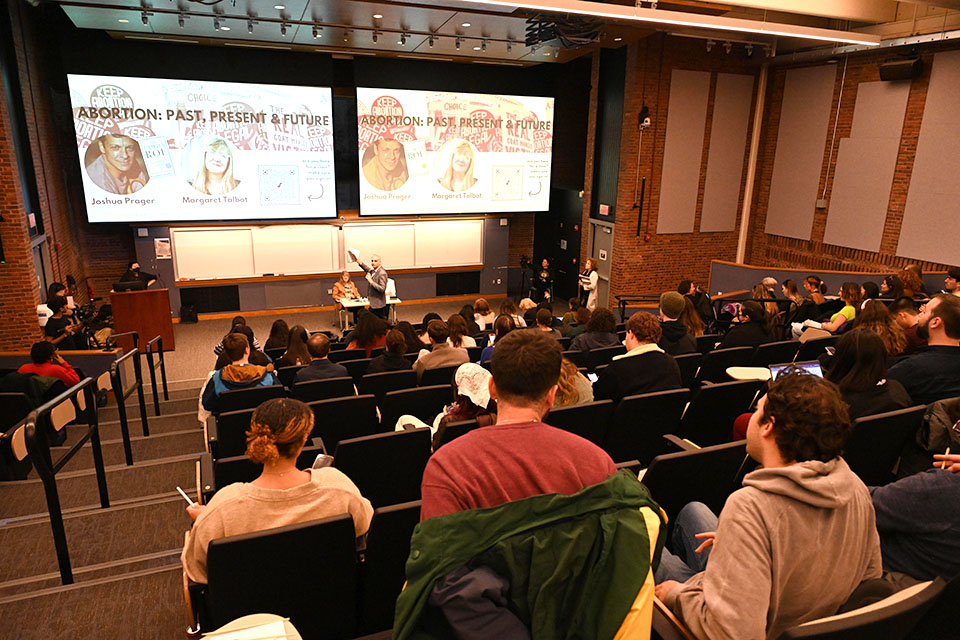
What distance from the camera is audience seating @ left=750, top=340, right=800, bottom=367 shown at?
4883 millimetres

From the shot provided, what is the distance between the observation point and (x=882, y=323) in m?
4.15

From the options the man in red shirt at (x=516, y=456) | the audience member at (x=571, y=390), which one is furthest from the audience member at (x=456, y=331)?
the man in red shirt at (x=516, y=456)

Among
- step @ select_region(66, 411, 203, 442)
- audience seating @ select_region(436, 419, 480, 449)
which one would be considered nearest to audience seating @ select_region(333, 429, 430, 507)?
audience seating @ select_region(436, 419, 480, 449)

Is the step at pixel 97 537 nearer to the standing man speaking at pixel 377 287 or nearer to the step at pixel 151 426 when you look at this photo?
the step at pixel 151 426

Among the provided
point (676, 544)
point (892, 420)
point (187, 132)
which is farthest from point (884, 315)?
point (187, 132)

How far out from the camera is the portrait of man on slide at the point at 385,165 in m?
11.1

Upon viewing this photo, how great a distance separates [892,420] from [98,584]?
3.79m

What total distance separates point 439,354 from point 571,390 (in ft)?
5.15

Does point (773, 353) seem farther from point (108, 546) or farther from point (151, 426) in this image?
point (151, 426)

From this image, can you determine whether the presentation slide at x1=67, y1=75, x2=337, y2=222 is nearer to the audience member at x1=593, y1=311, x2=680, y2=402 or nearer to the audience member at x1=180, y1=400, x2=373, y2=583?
the audience member at x1=593, y1=311, x2=680, y2=402

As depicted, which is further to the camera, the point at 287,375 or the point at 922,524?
the point at 287,375

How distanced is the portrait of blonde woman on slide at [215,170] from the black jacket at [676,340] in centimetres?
852

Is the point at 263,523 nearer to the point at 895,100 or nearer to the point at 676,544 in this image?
the point at 676,544

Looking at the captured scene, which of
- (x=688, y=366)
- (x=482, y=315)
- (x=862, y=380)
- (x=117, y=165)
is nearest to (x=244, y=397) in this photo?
(x=688, y=366)
